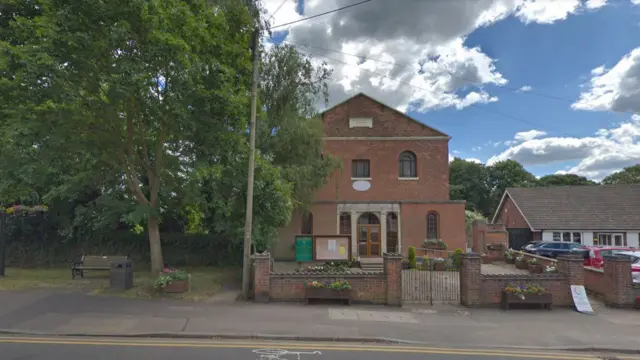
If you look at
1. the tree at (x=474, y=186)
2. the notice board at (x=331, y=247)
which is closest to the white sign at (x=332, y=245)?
the notice board at (x=331, y=247)

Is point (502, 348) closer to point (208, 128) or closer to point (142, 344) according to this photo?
point (142, 344)

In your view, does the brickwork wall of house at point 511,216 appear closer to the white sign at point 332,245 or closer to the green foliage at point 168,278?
the white sign at point 332,245

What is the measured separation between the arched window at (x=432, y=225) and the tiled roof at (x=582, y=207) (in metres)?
17.0

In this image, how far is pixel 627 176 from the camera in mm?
70750

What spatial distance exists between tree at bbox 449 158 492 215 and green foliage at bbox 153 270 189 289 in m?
69.0

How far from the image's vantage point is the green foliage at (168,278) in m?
11.9

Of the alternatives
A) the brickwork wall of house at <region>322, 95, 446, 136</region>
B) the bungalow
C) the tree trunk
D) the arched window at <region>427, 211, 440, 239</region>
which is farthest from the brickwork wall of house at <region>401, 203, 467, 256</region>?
the bungalow

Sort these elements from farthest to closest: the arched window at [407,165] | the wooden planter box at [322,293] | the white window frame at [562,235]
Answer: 1. the white window frame at [562,235]
2. the arched window at [407,165]
3. the wooden planter box at [322,293]

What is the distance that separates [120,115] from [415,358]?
11.9 meters

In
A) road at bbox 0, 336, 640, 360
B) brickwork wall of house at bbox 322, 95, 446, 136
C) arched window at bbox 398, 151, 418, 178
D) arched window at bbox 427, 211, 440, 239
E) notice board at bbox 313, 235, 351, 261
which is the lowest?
road at bbox 0, 336, 640, 360

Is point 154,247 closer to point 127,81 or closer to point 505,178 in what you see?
point 127,81

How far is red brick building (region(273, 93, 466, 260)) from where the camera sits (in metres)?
24.5

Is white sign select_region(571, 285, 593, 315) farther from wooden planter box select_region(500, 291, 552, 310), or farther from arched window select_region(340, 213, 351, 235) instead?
arched window select_region(340, 213, 351, 235)

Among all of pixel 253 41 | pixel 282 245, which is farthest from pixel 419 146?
pixel 253 41
